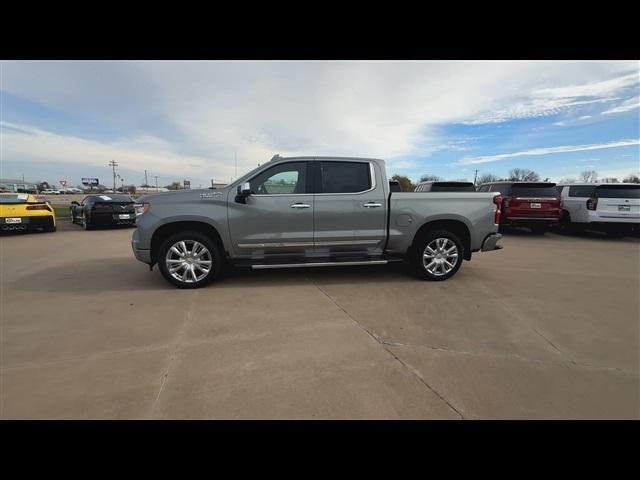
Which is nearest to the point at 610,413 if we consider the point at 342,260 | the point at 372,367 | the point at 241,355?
the point at 372,367

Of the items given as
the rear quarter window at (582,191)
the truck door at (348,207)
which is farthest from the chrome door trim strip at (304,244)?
the rear quarter window at (582,191)

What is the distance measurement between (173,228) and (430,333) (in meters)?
3.90

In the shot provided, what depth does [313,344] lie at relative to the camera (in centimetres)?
298

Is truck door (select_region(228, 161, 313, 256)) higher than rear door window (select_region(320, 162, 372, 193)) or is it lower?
lower

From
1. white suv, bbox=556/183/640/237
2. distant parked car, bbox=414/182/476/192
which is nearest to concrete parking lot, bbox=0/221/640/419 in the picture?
distant parked car, bbox=414/182/476/192

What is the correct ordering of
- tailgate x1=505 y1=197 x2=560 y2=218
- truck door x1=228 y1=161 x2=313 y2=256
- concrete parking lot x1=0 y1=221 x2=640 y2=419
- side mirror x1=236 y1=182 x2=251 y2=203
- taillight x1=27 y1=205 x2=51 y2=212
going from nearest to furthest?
concrete parking lot x1=0 y1=221 x2=640 y2=419 < side mirror x1=236 y1=182 x2=251 y2=203 < truck door x1=228 y1=161 x2=313 y2=256 < tailgate x1=505 y1=197 x2=560 y2=218 < taillight x1=27 y1=205 x2=51 y2=212

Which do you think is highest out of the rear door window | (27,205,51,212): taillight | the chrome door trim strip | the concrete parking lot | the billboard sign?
the billboard sign

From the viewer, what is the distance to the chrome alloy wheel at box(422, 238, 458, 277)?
16.3ft

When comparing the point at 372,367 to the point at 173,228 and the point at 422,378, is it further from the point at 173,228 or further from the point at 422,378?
the point at 173,228

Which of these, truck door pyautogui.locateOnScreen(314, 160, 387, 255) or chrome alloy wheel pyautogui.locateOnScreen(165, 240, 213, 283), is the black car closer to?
chrome alloy wheel pyautogui.locateOnScreen(165, 240, 213, 283)

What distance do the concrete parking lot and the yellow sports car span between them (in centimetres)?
564

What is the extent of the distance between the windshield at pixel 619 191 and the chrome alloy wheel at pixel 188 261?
11.3 m

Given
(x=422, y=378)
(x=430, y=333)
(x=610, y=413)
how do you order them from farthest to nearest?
(x=430, y=333)
(x=422, y=378)
(x=610, y=413)
